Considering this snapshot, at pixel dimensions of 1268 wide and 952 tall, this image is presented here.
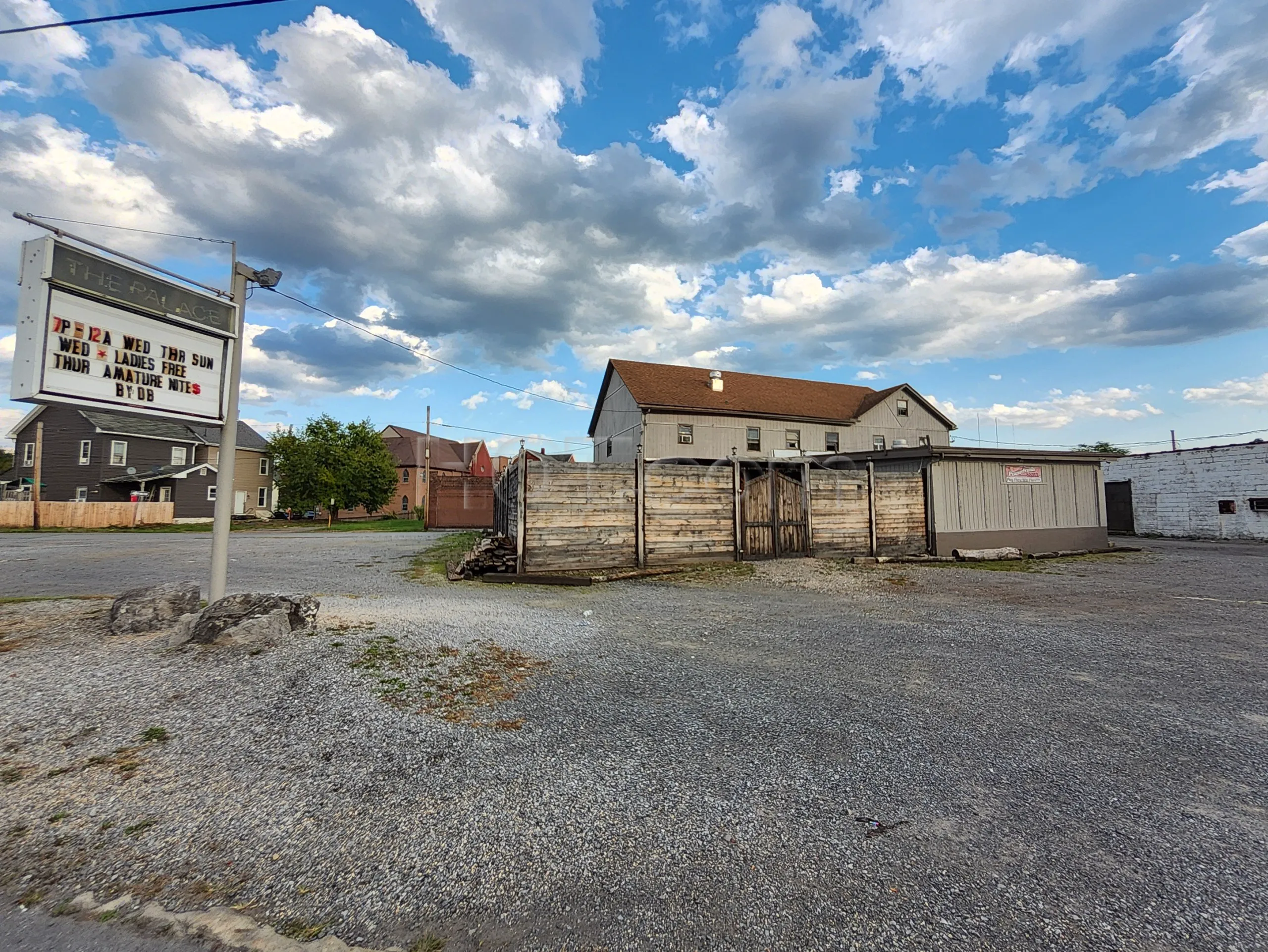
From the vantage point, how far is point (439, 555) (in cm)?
1648

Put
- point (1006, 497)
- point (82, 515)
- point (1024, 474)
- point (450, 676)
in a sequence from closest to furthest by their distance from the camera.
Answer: point (450, 676), point (1006, 497), point (1024, 474), point (82, 515)

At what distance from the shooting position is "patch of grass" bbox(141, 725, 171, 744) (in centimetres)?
369

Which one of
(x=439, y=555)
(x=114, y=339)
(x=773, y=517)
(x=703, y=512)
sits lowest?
(x=439, y=555)

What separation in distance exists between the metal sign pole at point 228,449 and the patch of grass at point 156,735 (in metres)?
2.85

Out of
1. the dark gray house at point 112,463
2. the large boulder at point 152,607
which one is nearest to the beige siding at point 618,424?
the large boulder at point 152,607

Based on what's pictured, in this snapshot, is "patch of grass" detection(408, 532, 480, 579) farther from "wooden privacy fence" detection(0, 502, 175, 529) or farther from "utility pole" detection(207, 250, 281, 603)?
"wooden privacy fence" detection(0, 502, 175, 529)

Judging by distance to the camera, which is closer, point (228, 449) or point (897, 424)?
point (228, 449)

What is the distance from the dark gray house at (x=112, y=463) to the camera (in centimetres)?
3297

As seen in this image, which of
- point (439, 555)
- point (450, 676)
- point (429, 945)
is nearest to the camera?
point (429, 945)

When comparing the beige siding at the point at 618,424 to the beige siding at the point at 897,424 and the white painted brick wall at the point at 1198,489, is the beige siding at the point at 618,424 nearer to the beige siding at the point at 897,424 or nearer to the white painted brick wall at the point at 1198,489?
the beige siding at the point at 897,424

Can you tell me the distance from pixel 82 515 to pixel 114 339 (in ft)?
105

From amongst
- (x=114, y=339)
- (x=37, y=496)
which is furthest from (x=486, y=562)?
(x=37, y=496)

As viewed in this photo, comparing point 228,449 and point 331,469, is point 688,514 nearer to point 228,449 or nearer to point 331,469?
point 228,449

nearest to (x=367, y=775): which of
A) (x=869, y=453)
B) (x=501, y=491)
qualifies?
(x=501, y=491)
